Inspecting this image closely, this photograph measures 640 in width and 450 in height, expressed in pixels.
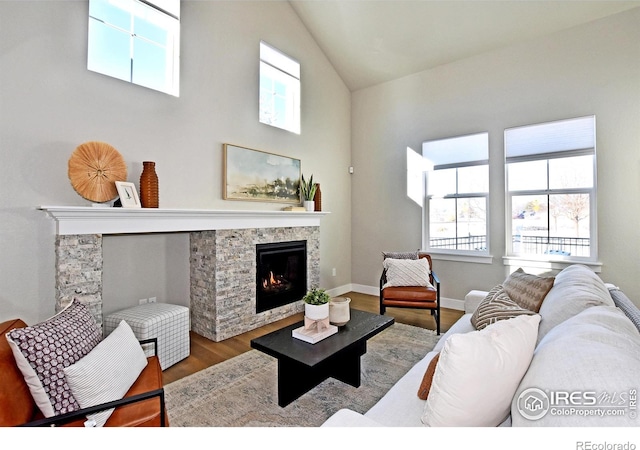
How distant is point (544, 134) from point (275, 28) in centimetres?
378

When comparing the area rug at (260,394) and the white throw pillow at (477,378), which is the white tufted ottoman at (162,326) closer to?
Answer: the area rug at (260,394)

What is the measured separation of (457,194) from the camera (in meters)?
4.49

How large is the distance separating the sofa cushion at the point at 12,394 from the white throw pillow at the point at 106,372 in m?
0.16

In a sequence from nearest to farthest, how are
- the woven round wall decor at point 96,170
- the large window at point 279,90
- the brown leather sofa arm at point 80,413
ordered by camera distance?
the brown leather sofa arm at point 80,413
the woven round wall decor at point 96,170
the large window at point 279,90

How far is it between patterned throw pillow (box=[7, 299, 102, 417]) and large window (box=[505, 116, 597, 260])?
14.8 feet

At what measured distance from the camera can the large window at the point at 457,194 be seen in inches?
169

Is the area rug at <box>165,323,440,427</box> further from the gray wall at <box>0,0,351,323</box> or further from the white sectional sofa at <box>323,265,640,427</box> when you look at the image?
the gray wall at <box>0,0,351,323</box>

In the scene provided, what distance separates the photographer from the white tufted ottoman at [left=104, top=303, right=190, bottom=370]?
254cm

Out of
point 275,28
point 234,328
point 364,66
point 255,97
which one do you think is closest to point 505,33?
point 364,66

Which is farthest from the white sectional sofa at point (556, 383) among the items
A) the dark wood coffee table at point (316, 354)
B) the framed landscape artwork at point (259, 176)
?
the framed landscape artwork at point (259, 176)

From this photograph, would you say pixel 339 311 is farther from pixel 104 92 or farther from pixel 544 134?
pixel 544 134

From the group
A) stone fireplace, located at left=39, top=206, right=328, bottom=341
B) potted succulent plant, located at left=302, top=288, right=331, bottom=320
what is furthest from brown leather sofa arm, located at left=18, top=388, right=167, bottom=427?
stone fireplace, located at left=39, top=206, right=328, bottom=341

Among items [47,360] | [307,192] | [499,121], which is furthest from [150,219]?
[499,121]

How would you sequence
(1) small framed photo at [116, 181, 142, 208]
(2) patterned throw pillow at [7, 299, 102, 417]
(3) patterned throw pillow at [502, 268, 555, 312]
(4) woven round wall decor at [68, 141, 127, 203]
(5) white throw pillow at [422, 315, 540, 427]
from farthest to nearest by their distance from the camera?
1. (1) small framed photo at [116, 181, 142, 208]
2. (4) woven round wall decor at [68, 141, 127, 203]
3. (3) patterned throw pillow at [502, 268, 555, 312]
4. (2) patterned throw pillow at [7, 299, 102, 417]
5. (5) white throw pillow at [422, 315, 540, 427]
